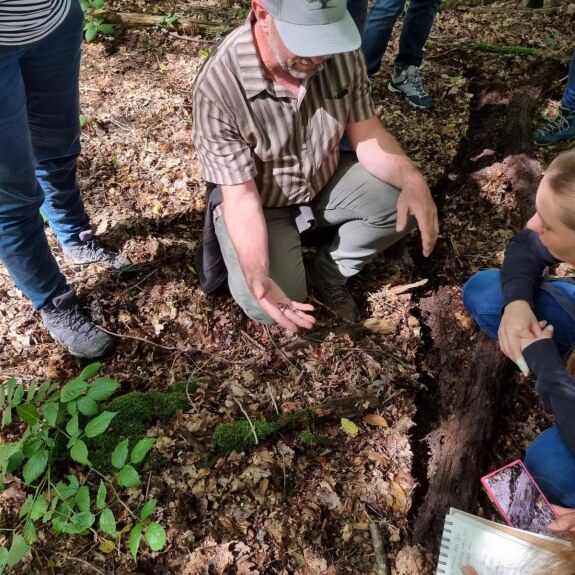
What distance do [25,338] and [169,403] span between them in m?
0.93

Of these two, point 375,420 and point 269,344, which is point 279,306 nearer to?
point 269,344

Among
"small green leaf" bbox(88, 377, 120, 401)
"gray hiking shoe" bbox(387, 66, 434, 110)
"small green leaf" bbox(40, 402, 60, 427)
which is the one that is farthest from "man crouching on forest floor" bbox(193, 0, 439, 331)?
"gray hiking shoe" bbox(387, 66, 434, 110)

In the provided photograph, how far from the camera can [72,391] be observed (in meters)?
2.01

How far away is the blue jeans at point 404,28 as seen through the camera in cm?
367

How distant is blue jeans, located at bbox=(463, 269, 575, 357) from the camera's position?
93.8 inches

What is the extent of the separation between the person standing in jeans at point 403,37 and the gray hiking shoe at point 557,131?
889mm

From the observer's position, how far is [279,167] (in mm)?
2441

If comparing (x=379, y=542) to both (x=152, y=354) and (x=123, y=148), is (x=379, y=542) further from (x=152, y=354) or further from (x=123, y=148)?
(x=123, y=148)

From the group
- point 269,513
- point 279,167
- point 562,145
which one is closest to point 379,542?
point 269,513

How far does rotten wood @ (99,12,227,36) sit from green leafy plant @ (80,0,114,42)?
66 millimetres

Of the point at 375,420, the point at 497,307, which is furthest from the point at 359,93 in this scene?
the point at 375,420

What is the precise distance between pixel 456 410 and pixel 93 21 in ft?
13.9

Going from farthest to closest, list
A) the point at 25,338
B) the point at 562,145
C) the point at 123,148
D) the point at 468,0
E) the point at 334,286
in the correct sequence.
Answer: the point at 468,0
the point at 562,145
the point at 123,148
the point at 334,286
the point at 25,338

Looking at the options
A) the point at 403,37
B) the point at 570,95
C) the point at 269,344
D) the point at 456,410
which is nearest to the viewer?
the point at 456,410
